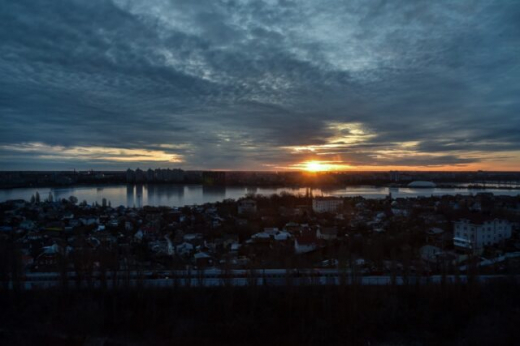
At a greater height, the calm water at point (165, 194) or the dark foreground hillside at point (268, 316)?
the calm water at point (165, 194)

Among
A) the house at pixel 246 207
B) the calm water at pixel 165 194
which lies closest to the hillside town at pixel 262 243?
the house at pixel 246 207

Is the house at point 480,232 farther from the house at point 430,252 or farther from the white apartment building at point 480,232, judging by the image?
the house at point 430,252

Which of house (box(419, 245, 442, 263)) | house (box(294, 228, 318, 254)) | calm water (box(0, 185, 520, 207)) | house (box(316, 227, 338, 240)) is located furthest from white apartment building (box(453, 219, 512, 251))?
calm water (box(0, 185, 520, 207))

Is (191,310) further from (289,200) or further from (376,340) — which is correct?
(289,200)

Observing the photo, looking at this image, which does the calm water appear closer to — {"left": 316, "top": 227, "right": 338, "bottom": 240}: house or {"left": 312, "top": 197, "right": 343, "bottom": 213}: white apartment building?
{"left": 312, "top": 197, "right": 343, "bottom": 213}: white apartment building

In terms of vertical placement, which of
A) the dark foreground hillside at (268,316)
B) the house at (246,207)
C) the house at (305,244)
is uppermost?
the house at (246,207)

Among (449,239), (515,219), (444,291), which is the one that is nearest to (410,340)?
(444,291)

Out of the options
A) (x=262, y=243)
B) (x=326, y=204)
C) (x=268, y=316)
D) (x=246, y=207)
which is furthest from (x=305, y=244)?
(x=326, y=204)
